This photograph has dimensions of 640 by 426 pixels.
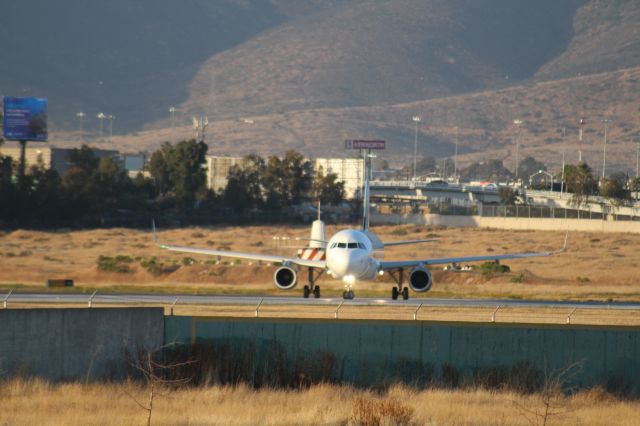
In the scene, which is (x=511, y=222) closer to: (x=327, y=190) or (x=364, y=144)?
(x=364, y=144)

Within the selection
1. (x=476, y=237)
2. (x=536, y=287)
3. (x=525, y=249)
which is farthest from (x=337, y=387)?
(x=476, y=237)

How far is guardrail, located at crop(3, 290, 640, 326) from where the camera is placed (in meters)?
49.5

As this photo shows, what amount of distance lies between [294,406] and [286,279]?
1135 inches

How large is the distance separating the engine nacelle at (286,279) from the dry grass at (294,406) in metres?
25.8

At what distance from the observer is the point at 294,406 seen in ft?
111

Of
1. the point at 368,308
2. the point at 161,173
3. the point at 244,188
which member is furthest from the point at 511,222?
the point at 368,308

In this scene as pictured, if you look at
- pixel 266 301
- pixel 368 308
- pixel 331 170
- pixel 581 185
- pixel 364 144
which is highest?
pixel 364 144

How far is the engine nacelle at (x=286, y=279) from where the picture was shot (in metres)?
62.3

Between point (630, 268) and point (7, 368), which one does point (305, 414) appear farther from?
point (630, 268)

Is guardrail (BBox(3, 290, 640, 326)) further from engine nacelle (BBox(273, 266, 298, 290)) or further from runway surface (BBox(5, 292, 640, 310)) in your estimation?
engine nacelle (BBox(273, 266, 298, 290))

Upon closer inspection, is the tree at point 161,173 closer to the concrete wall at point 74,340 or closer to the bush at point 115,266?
the bush at point 115,266

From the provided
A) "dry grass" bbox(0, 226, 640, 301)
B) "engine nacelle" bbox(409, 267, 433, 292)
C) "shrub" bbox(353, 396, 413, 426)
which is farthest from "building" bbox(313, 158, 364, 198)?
"shrub" bbox(353, 396, 413, 426)

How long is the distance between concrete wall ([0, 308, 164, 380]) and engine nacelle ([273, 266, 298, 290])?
80.4 feet

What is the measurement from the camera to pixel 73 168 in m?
140
